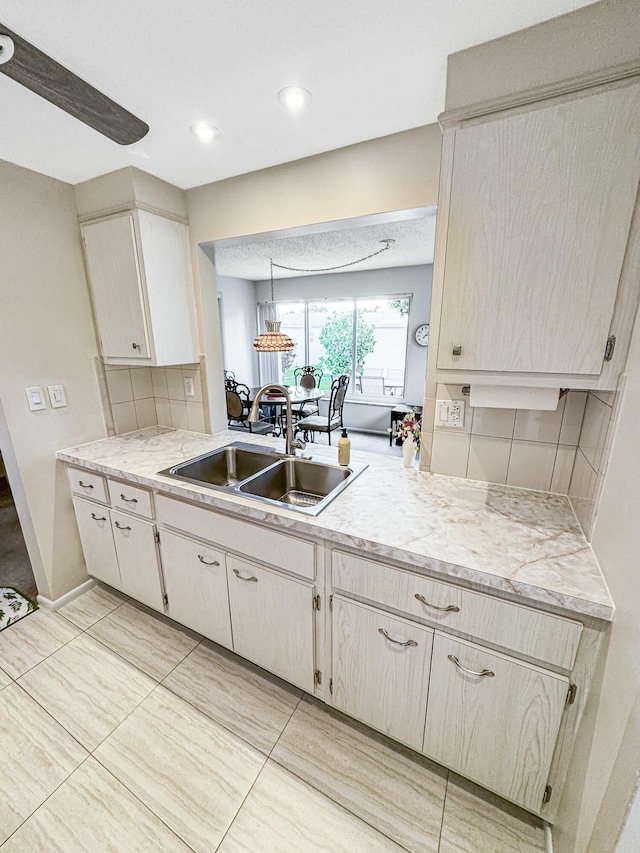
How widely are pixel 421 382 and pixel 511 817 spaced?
4787 millimetres

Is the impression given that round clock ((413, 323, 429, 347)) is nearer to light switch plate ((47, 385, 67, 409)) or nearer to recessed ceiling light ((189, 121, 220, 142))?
recessed ceiling light ((189, 121, 220, 142))

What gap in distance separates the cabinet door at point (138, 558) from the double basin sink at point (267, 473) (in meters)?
0.37

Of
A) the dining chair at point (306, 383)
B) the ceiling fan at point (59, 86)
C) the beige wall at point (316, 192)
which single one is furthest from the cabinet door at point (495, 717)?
the dining chair at point (306, 383)

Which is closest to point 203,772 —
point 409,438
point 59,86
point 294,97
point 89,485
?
point 89,485

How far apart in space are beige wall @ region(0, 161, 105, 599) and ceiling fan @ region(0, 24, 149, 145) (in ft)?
2.56

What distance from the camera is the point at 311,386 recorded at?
17.7 ft

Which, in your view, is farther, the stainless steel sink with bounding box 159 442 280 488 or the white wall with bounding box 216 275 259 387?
the white wall with bounding box 216 275 259 387

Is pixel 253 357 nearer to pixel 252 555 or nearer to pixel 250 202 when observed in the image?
pixel 250 202

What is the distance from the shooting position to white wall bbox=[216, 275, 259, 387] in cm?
572

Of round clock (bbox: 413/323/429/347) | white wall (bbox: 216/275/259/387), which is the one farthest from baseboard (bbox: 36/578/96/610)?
round clock (bbox: 413/323/429/347)

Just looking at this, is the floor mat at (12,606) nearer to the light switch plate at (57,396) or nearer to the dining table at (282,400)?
the light switch plate at (57,396)

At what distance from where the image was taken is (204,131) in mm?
1368

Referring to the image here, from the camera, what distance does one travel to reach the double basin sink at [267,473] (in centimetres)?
160

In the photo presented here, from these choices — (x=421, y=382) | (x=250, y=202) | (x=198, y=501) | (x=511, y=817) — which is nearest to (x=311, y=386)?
(x=421, y=382)
